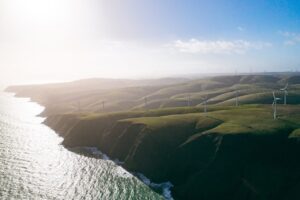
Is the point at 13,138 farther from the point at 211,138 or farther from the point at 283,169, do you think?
the point at 283,169

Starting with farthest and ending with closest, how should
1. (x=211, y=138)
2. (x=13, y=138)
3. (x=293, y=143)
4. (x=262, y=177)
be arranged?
(x=13, y=138) < (x=211, y=138) < (x=293, y=143) < (x=262, y=177)

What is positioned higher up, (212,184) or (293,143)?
(293,143)

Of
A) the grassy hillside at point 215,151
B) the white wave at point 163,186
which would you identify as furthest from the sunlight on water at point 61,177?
the grassy hillside at point 215,151

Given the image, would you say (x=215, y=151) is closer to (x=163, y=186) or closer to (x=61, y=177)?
(x=163, y=186)

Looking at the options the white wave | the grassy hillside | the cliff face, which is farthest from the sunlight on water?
the cliff face

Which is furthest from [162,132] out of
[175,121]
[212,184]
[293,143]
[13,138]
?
[13,138]

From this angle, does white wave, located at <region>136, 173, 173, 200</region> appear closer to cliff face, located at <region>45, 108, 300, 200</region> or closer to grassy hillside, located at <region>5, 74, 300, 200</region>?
grassy hillside, located at <region>5, 74, 300, 200</region>

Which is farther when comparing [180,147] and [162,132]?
[162,132]

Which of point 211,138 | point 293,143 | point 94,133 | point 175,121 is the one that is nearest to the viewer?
point 293,143
